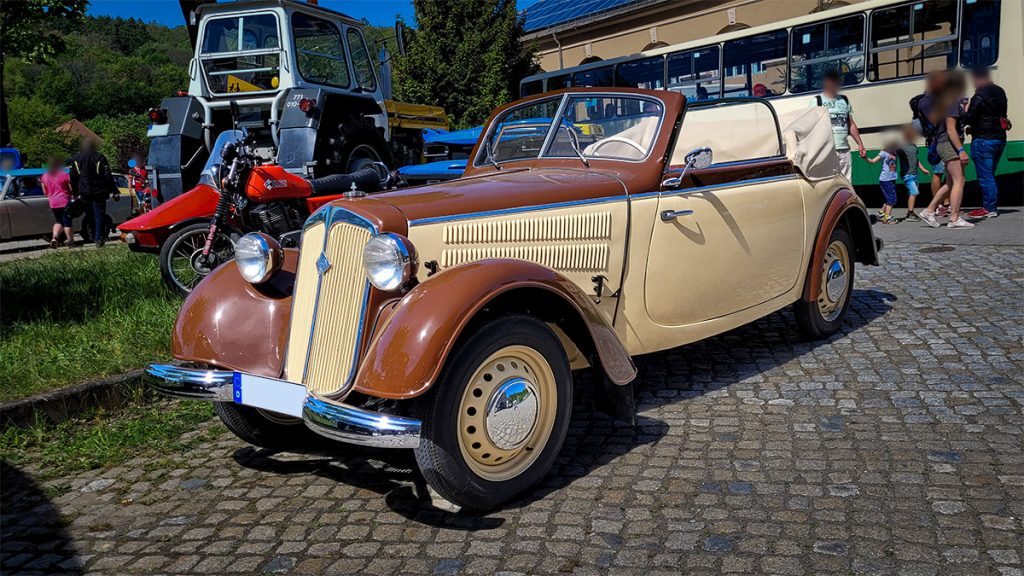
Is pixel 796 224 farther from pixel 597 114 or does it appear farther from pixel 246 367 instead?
pixel 246 367

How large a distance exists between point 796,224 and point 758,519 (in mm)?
2524

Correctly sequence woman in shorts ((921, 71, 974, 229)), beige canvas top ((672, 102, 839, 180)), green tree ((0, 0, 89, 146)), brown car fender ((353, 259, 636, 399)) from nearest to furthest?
brown car fender ((353, 259, 636, 399)) → beige canvas top ((672, 102, 839, 180)) → woman in shorts ((921, 71, 974, 229)) → green tree ((0, 0, 89, 146))

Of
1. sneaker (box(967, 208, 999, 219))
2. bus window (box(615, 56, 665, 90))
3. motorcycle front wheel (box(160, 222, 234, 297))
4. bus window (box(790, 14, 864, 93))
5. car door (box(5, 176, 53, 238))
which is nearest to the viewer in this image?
motorcycle front wheel (box(160, 222, 234, 297))

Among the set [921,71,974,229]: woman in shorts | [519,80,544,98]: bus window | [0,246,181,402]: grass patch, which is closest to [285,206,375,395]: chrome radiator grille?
[0,246,181,402]: grass patch

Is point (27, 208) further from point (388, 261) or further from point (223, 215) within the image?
point (388, 261)

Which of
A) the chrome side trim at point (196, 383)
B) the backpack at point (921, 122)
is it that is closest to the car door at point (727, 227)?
the chrome side trim at point (196, 383)

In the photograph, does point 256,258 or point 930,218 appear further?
point 930,218

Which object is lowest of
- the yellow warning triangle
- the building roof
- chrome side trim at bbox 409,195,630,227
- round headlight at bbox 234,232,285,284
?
round headlight at bbox 234,232,285,284

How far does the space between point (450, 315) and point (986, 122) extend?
30.6 feet

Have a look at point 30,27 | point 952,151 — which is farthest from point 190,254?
point 30,27

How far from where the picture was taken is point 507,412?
323 cm

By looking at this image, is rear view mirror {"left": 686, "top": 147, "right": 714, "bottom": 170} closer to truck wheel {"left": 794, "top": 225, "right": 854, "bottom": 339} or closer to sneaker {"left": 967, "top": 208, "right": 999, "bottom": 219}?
truck wheel {"left": 794, "top": 225, "right": 854, "bottom": 339}

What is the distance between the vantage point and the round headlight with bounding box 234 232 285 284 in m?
3.72

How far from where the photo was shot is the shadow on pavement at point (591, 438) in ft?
11.1
